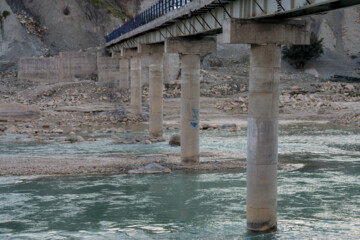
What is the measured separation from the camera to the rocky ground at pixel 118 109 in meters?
27.9

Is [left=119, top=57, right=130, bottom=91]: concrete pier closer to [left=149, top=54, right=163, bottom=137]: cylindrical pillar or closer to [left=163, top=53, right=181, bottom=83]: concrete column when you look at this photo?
[left=163, top=53, right=181, bottom=83]: concrete column

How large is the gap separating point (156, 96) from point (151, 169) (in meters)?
12.0

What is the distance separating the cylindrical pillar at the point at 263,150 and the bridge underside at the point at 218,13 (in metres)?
1.60

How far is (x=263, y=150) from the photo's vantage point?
1631 cm

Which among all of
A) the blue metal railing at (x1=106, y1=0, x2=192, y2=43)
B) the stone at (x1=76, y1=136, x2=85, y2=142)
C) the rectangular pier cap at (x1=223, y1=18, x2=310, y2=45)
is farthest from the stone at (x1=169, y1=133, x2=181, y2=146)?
the rectangular pier cap at (x1=223, y1=18, x2=310, y2=45)

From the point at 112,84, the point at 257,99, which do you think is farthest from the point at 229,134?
the point at 112,84

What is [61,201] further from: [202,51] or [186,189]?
[202,51]

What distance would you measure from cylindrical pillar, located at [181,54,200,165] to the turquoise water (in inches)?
86.4

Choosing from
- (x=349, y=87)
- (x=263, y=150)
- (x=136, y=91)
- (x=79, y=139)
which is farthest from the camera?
(x=349, y=87)

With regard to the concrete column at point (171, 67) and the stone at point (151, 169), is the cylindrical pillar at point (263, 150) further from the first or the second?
the concrete column at point (171, 67)

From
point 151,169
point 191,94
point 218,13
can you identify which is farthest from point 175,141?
point 218,13

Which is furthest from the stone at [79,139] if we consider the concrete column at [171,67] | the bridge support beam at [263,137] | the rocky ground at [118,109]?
the concrete column at [171,67]

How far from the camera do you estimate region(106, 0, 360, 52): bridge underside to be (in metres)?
14.2

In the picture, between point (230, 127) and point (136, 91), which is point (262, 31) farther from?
point (136, 91)
